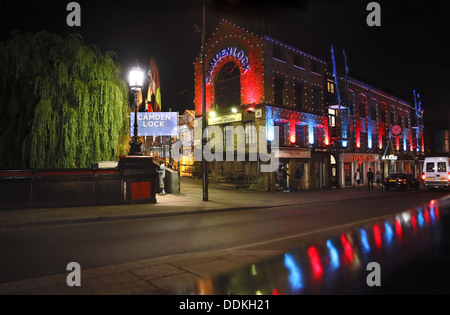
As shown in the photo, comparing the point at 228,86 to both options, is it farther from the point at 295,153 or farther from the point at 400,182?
the point at 400,182

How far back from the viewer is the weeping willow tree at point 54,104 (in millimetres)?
13531

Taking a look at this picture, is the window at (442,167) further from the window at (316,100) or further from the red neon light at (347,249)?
the red neon light at (347,249)

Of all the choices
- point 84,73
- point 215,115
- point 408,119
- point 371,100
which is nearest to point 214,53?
point 215,115

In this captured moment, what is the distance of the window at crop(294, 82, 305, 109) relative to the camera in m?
26.4

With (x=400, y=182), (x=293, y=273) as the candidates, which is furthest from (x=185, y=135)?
(x=293, y=273)

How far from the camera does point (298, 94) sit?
2655 centimetres

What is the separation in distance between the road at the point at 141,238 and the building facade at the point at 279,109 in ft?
42.1

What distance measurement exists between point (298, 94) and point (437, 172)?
12305 millimetres

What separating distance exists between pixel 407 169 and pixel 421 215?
35.5 m

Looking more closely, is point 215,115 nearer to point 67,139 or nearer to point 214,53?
point 214,53

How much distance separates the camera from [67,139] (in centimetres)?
1404

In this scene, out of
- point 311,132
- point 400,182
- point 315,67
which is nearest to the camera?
point 400,182
